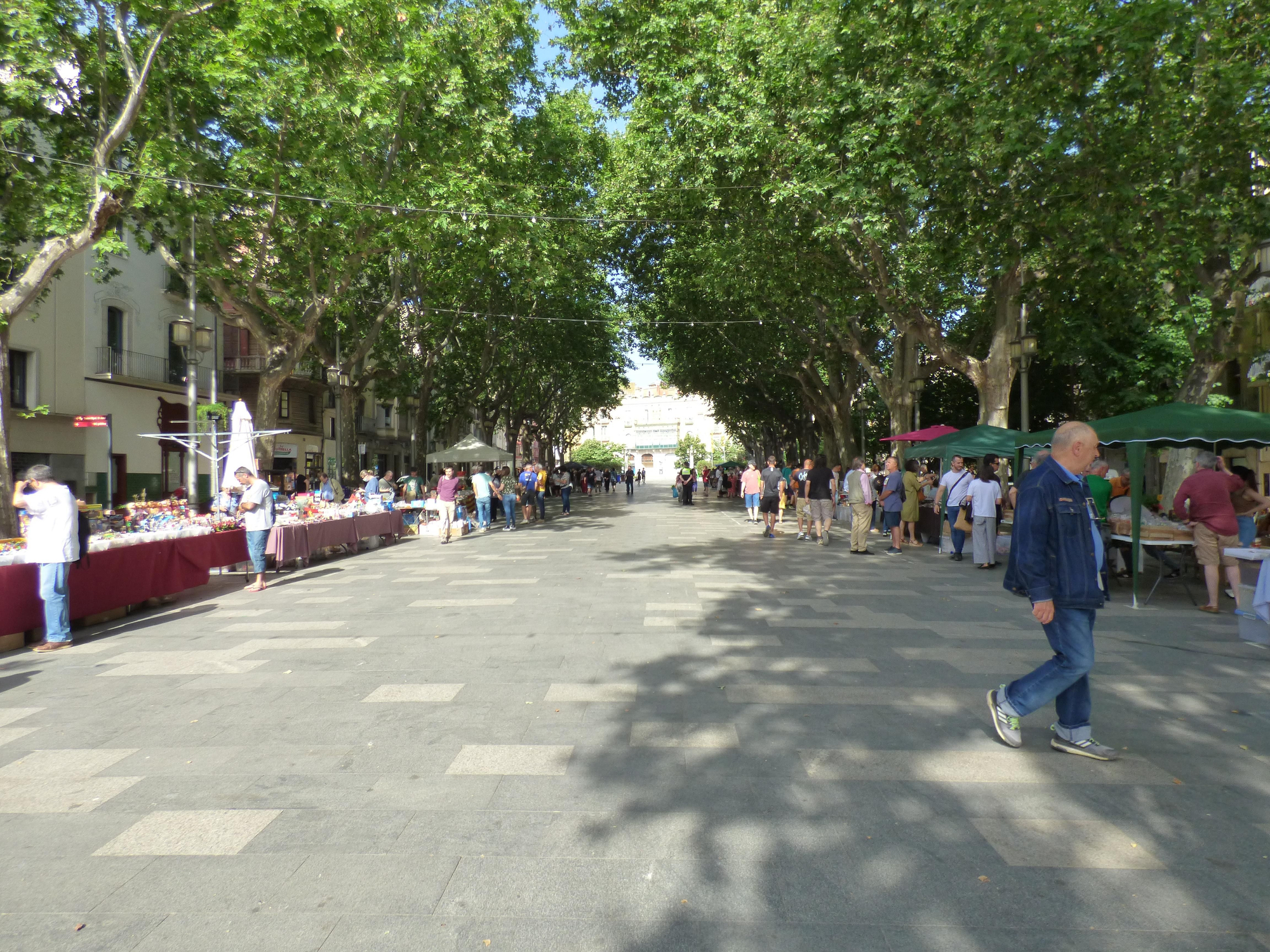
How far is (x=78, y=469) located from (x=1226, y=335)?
91.7ft

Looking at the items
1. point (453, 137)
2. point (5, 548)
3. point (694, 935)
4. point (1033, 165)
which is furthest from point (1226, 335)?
point (5, 548)

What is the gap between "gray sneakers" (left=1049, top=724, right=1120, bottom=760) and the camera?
439cm

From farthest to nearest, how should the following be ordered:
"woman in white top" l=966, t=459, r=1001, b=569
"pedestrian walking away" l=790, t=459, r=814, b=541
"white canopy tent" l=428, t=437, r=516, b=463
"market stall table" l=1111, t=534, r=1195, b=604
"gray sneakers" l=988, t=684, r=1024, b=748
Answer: "white canopy tent" l=428, t=437, r=516, b=463 < "pedestrian walking away" l=790, t=459, r=814, b=541 < "woman in white top" l=966, t=459, r=1001, b=569 < "market stall table" l=1111, t=534, r=1195, b=604 < "gray sneakers" l=988, t=684, r=1024, b=748

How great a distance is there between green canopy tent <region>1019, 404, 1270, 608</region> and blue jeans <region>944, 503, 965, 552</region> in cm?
400

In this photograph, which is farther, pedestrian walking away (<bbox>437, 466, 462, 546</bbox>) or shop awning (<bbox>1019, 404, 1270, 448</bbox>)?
pedestrian walking away (<bbox>437, 466, 462, 546</bbox>)

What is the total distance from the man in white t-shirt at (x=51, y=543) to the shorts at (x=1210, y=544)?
1090 cm

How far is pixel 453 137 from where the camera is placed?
695 inches

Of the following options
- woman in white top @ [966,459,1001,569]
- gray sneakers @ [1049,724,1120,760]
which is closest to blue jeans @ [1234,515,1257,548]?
woman in white top @ [966,459,1001,569]

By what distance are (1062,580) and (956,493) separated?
10316 millimetres

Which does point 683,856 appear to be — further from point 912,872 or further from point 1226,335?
point 1226,335

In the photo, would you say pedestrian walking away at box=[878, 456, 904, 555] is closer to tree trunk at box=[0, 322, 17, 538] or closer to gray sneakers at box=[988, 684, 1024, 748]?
gray sneakers at box=[988, 684, 1024, 748]

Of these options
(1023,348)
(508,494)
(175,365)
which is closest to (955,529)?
(1023,348)

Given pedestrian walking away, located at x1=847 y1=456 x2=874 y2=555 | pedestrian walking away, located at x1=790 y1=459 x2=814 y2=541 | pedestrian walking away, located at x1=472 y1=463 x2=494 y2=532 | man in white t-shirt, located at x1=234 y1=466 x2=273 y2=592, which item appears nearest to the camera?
man in white t-shirt, located at x1=234 y1=466 x2=273 y2=592

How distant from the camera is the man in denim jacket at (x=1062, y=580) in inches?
170
